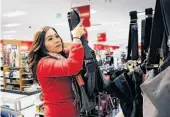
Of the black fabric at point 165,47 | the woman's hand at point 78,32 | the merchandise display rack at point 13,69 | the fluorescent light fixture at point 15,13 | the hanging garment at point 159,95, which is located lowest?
the merchandise display rack at point 13,69

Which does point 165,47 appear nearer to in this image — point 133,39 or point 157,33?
point 157,33

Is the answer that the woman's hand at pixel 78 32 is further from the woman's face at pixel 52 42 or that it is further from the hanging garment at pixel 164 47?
the hanging garment at pixel 164 47

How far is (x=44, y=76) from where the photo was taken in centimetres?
131

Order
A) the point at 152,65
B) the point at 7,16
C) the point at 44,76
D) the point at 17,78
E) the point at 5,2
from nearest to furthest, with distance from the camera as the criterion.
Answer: the point at 152,65 → the point at 44,76 → the point at 5,2 → the point at 17,78 → the point at 7,16

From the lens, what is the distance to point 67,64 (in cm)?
113

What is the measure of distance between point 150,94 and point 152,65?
7.5 inches

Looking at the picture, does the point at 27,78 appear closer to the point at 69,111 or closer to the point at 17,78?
the point at 17,78

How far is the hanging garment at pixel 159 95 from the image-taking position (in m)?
0.54

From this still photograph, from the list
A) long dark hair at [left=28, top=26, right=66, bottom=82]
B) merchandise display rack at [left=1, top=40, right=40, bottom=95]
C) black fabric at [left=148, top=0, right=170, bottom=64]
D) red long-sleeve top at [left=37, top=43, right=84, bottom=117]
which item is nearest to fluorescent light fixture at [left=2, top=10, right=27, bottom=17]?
merchandise display rack at [left=1, top=40, right=40, bottom=95]

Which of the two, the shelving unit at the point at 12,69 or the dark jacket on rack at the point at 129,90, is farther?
the shelving unit at the point at 12,69

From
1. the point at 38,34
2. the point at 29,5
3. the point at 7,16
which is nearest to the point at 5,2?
the point at 29,5

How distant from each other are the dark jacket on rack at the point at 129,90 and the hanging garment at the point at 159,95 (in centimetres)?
32

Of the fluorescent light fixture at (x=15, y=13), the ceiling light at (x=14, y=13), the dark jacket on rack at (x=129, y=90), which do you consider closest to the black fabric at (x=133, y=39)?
the dark jacket on rack at (x=129, y=90)

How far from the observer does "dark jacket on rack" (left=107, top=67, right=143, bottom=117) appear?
0.91m
